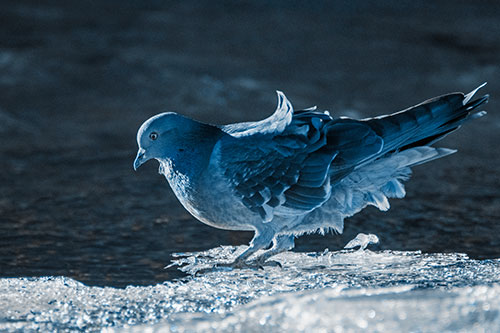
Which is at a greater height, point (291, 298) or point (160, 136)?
point (160, 136)

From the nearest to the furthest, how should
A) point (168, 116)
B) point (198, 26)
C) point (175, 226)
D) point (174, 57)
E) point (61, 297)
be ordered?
point (61, 297) → point (168, 116) → point (175, 226) → point (174, 57) → point (198, 26)

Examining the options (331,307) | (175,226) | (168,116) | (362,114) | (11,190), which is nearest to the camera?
(331,307)

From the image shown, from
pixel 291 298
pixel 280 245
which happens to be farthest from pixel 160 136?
pixel 291 298

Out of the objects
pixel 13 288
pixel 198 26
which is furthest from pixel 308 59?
pixel 13 288

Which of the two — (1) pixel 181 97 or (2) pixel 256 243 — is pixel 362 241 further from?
(1) pixel 181 97

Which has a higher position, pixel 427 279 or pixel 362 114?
pixel 362 114

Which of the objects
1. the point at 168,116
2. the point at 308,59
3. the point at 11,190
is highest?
A: the point at 308,59

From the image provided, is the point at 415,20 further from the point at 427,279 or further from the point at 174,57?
the point at 427,279
